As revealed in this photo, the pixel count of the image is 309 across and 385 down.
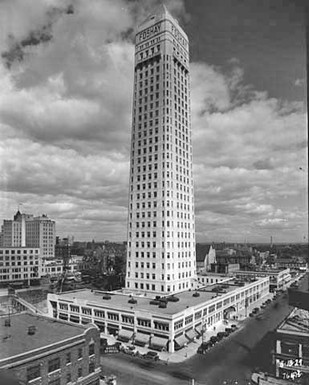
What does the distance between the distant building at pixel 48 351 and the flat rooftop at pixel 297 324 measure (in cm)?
324

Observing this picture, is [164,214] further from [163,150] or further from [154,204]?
[163,150]

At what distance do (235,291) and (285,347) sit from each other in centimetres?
585

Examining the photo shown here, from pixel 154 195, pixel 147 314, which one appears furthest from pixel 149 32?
pixel 147 314

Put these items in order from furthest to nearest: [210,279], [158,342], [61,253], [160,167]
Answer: [61,253]
[210,279]
[160,167]
[158,342]

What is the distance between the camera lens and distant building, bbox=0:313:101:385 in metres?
3.31

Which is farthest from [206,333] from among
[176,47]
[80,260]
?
[80,260]

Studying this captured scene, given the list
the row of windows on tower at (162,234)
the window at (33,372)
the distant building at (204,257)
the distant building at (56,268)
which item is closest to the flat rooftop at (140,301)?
the row of windows on tower at (162,234)

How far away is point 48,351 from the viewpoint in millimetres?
3645

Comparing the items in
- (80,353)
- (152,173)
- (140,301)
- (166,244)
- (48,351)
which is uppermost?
(152,173)

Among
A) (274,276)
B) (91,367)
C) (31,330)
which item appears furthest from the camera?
(274,276)

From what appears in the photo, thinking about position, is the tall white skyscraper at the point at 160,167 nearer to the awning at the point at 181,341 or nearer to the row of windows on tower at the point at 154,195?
the row of windows on tower at the point at 154,195

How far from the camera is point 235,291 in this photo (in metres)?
11.1

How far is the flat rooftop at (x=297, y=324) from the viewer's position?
545 centimetres

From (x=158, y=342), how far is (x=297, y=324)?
311 cm
